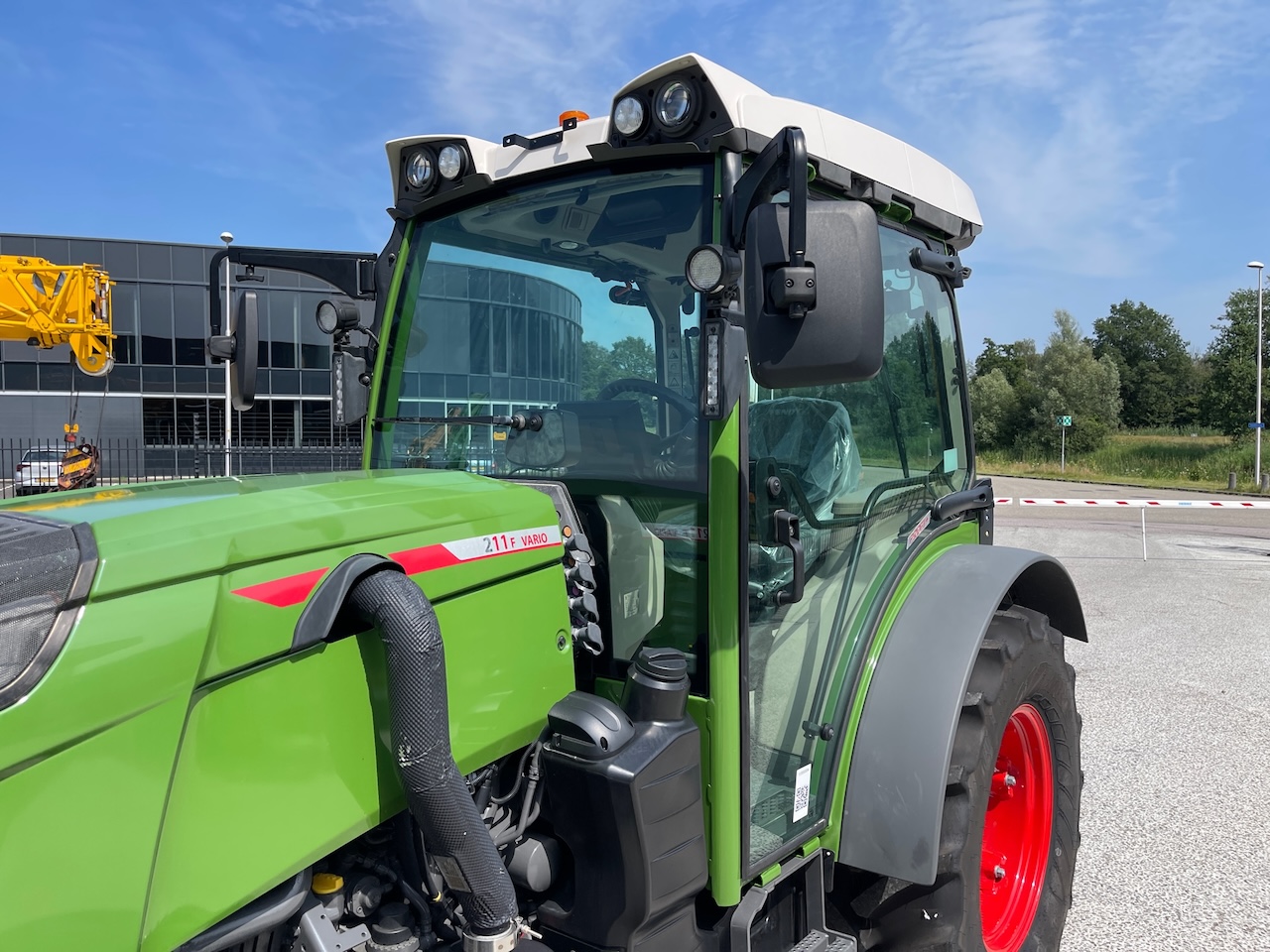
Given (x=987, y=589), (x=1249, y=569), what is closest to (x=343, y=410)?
(x=987, y=589)

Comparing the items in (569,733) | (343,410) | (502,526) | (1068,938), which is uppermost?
(343,410)

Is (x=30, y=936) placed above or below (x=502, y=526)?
below

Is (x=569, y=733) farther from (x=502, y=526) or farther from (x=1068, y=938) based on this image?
(x=1068, y=938)

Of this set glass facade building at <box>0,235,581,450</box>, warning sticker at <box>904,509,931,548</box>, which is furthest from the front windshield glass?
glass facade building at <box>0,235,581,450</box>

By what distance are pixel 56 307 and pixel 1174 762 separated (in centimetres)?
1155

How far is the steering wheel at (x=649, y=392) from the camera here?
2104 mm

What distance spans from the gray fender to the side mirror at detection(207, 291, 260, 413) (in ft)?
6.25

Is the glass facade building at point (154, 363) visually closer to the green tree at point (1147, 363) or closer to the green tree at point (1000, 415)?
the green tree at point (1000, 415)

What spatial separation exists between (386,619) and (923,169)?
210cm

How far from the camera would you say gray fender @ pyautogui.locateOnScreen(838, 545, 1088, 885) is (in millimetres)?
2275

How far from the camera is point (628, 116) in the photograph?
6.83 ft

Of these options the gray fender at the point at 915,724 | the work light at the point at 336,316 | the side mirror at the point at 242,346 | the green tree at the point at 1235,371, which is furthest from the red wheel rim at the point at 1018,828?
the green tree at the point at 1235,371

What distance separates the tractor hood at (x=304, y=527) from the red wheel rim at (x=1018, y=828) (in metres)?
1.79

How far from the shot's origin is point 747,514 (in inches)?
80.4
